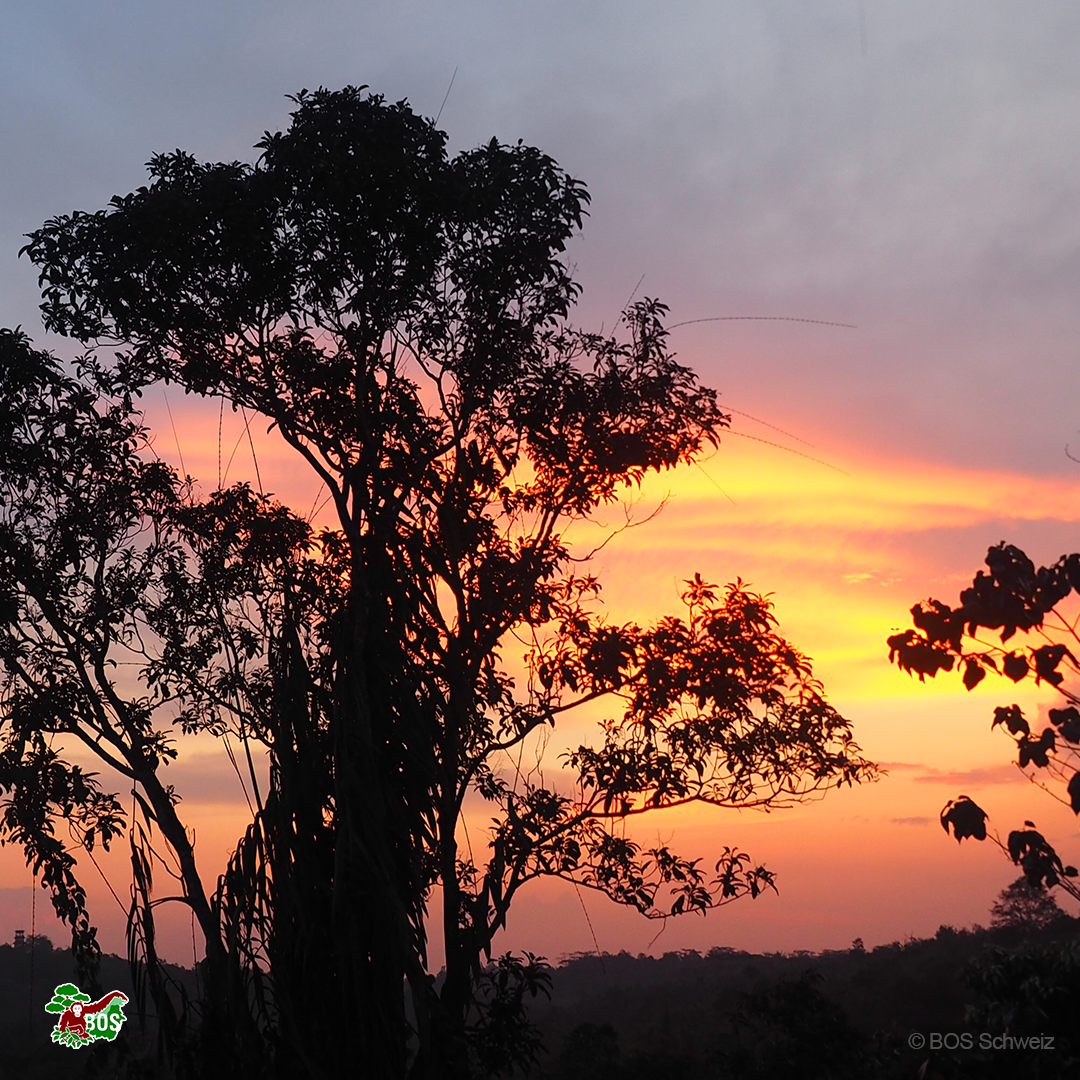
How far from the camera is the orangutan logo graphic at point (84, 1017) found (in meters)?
15.8

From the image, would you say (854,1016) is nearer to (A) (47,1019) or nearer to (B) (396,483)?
(B) (396,483)

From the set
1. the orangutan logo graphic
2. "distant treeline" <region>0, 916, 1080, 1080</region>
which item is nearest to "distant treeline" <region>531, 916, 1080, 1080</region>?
"distant treeline" <region>0, 916, 1080, 1080</region>

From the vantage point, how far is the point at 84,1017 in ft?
53.0

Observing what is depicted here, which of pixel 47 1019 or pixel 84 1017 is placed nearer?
pixel 84 1017

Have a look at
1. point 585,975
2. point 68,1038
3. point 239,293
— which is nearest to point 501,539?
point 239,293

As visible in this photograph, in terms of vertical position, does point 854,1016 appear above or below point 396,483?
below

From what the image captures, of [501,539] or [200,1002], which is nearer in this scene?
[200,1002]

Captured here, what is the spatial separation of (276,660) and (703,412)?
7269 millimetres

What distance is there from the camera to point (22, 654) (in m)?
14.9

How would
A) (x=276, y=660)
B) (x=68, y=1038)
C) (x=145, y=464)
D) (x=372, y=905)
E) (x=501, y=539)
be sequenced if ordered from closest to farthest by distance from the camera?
(x=372, y=905) → (x=276, y=660) → (x=501, y=539) → (x=145, y=464) → (x=68, y=1038)

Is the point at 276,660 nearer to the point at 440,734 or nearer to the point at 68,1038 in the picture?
the point at 440,734

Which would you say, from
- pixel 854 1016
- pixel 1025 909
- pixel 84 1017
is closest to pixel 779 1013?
pixel 84 1017

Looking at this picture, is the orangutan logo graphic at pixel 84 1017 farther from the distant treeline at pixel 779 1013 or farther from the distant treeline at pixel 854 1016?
the distant treeline at pixel 854 1016

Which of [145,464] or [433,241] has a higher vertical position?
[433,241]
